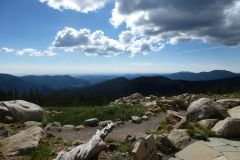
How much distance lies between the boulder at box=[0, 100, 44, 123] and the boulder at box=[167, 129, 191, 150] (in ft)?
55.0

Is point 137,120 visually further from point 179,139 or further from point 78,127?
point 179,139

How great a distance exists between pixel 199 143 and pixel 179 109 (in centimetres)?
1571

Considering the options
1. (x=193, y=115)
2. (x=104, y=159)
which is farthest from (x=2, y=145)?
(x=193, y=115)

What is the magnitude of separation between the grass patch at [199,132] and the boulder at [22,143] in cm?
753

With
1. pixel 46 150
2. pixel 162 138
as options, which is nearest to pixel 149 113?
pixel 162 138

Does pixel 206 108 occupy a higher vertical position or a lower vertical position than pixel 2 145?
higher

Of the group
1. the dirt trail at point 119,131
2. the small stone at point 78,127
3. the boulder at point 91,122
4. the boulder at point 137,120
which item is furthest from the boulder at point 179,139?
the boulder at point 91,122

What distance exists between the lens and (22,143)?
1546 centimetres

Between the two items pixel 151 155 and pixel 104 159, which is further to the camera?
pixel 104 159

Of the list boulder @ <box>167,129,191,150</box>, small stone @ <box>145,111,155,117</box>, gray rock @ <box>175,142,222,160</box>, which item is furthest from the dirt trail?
gray rock @ <box>175,142,222,160</box>

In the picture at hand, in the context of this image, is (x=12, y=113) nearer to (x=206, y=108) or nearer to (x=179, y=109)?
(x=179, y=109)

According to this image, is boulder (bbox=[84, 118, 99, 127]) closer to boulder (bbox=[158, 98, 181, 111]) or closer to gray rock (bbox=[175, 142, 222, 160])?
boulder (bbox=[158, 98, 181, 111])

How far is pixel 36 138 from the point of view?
16297 millimetres

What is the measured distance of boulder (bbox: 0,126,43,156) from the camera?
48.1ft
